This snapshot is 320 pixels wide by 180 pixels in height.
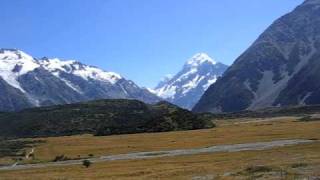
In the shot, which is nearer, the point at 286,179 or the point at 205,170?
the point at 286,179

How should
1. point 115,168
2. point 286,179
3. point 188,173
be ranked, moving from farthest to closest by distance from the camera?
1. point 115,168
2. point 188,173
3. point 286,179

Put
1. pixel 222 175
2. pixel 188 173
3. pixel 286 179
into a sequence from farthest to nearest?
pixel 188 173 < pixel 222 175 < pixel 286 179

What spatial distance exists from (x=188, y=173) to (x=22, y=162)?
5531cm

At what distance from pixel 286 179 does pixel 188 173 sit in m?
A: 15.3

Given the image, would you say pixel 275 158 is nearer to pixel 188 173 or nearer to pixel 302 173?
pixel 188 173

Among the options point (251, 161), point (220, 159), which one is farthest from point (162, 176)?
point (220, 159)

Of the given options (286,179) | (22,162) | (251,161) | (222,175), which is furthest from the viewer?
(22,162)

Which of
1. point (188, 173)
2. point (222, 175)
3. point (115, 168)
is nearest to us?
point (222, 175)

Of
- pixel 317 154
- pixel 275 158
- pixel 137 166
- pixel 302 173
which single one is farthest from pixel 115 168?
pixel 302 173

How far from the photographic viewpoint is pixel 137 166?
82.1 metres

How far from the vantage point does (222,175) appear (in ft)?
197

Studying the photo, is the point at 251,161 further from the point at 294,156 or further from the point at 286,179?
the point at 286,179

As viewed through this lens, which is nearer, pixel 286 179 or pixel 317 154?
pixel 286 179

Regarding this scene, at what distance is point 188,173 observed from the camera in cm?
6538
